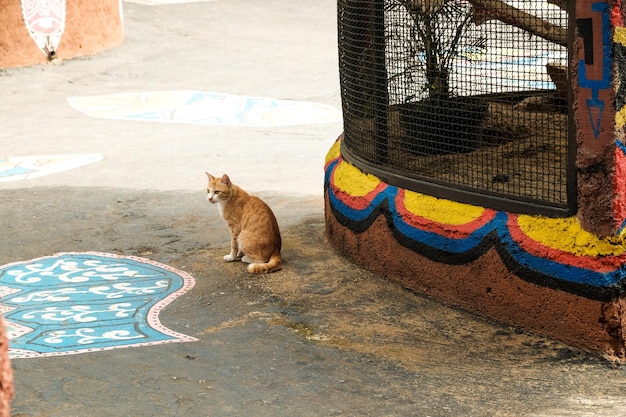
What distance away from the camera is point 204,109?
14.7m

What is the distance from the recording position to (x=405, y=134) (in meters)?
7.46

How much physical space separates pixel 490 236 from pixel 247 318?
1736mm

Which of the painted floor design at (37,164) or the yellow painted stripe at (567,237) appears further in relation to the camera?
the painted floor design at (37,164)

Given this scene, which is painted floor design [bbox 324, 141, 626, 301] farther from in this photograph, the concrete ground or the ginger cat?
the ginger cat

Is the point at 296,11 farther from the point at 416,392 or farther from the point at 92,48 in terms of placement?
the point at 416,392

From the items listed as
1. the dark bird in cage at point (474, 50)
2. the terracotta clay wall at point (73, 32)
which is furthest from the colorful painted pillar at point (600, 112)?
the terracotta clay wall at point (73, 32)

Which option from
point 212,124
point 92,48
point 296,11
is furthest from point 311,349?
point 296,11

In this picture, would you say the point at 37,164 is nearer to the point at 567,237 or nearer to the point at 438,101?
the point at 438,101

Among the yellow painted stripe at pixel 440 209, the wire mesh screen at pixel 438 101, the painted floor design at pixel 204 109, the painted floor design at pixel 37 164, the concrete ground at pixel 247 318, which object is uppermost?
the wire mesh screen at pixel 438 101

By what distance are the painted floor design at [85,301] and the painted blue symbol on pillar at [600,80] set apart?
9.40 feet

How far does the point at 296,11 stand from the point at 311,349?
18337mm

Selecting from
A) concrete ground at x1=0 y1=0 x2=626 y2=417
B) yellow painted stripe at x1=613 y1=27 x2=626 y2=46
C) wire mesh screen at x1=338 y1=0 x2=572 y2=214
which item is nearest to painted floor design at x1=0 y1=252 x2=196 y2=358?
concrete ground at x1=0 y1=0 x2=626 y2=417

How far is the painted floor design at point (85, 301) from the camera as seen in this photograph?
6.47m

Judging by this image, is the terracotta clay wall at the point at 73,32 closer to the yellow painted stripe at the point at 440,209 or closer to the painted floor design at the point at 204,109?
the painted floor design at the point at 204,109
